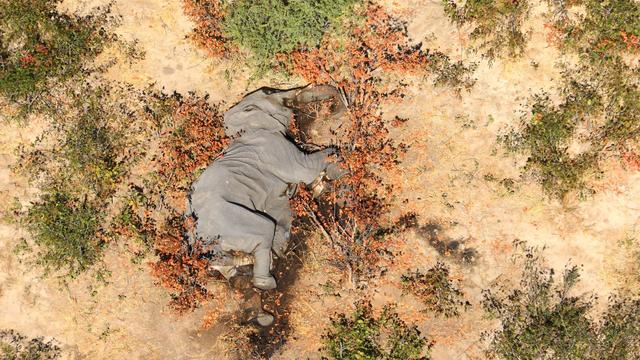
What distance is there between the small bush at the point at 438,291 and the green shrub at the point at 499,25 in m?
6.68

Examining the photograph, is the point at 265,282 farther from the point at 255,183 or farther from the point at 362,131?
the point at 362,131

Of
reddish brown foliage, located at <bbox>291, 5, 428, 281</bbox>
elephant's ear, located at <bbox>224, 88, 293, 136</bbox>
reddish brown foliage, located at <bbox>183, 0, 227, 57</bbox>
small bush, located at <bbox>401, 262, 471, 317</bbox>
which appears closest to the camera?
small bush, located at <bbox>401, 262, 471, 317</bbox>

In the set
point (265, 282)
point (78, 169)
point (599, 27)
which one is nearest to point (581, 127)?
point (599, 27)

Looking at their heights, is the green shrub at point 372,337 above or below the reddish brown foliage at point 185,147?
below

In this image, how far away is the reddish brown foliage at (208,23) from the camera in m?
15.9

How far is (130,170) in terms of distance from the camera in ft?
50.7

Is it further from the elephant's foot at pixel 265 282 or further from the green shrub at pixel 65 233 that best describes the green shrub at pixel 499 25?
the green shrub at pixel 65 233

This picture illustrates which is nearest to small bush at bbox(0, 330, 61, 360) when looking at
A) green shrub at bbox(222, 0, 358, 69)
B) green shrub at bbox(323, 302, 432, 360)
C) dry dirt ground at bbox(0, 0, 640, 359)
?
dry dirt ground at bbox(0, 0, 640, 359)

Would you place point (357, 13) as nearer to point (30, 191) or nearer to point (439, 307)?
point (439, 307)

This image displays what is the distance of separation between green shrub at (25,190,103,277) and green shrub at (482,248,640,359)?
11338mm

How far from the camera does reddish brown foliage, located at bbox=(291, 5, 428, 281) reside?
1434 cm

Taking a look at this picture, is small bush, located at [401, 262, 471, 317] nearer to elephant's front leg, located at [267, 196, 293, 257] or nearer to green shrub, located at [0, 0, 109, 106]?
elephant's front leg, located at [267, 196, 293, 257]

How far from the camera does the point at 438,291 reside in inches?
550

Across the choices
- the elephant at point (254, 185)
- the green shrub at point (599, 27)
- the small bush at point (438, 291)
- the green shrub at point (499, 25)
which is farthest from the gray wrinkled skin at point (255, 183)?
the green shrub at point (599, 27)
